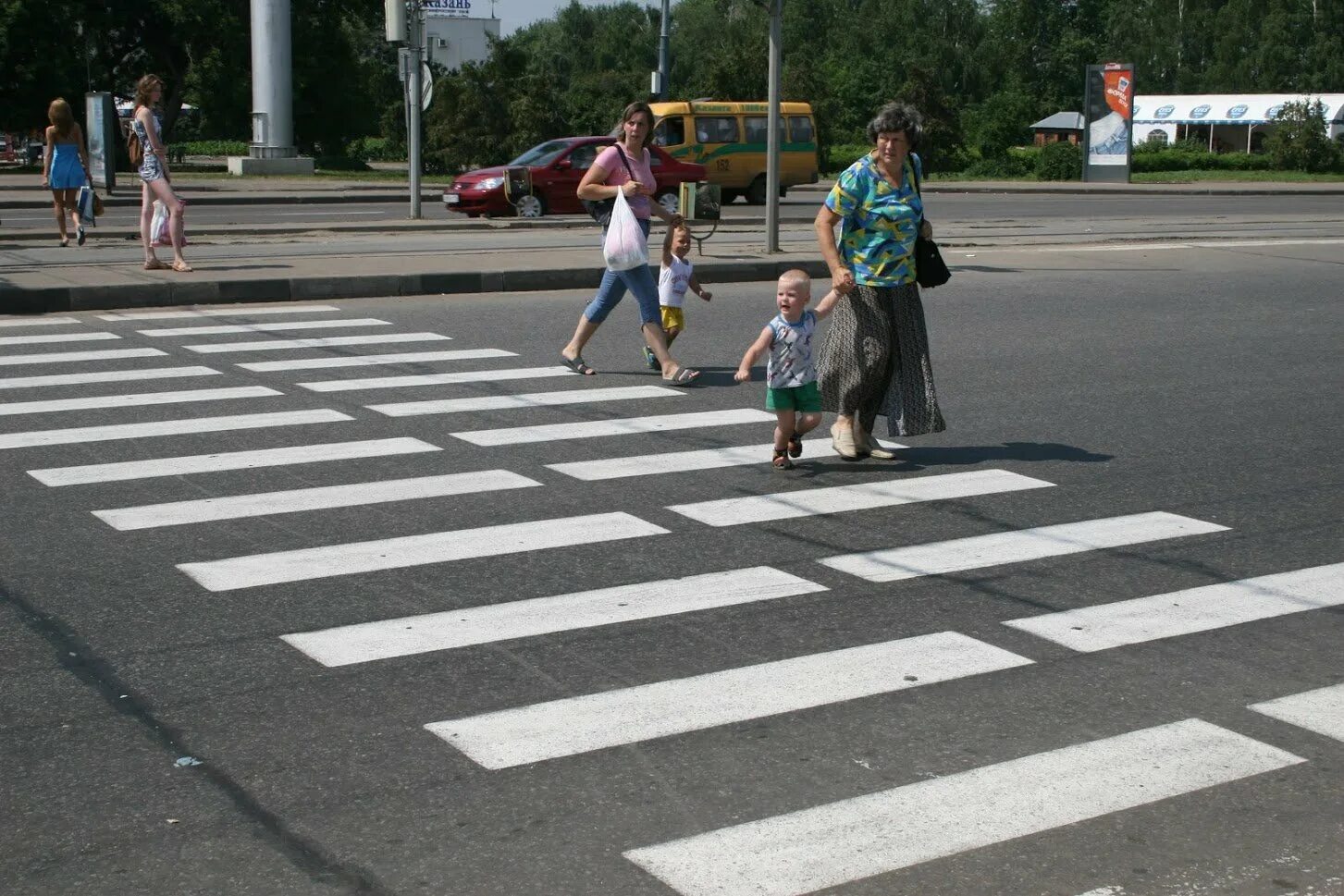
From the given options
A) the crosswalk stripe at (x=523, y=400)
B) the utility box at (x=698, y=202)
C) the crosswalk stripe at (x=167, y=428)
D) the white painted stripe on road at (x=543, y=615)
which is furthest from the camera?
the utility box at (x=698, y=202)

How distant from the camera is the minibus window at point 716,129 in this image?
34.3m

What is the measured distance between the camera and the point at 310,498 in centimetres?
721

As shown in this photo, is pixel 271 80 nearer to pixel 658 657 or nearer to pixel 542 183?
pixel 542 183

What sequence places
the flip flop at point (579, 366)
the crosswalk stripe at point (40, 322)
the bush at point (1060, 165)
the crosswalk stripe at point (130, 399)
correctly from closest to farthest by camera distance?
1. the crosswalk stripe at point (130, 399)
2. the flip flop at point (579, 366)
3. the crosswalk stripe at point (40, 322)
4. the bush at point (1060, 165)

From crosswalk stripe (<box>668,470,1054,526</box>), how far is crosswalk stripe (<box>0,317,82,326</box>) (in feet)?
25.2

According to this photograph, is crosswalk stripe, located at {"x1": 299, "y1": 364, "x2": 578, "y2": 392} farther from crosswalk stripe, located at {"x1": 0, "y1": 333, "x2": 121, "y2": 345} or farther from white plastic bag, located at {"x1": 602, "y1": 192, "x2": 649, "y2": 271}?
crosswalk stripe, located at {"x1": 0, "y1": 333, "x2": 121, "y2": 345}

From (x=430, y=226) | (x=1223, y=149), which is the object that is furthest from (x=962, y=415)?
(x=1223, y=149)

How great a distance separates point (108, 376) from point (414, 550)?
4.78m

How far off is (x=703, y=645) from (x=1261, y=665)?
5.47ft

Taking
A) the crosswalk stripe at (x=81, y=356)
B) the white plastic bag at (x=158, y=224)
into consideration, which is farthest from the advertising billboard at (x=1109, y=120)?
the crosswalk stripe at (x=81, y=356)

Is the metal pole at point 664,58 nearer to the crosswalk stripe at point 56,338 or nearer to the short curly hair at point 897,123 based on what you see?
the crosswalk stripe at point 56,338

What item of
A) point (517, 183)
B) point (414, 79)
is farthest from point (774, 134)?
point (517, 183)

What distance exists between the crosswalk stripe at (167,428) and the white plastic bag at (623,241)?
2.00 metres

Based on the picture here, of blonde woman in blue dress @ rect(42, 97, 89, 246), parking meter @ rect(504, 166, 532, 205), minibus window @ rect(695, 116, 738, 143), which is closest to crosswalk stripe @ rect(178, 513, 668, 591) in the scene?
blonde woman in blue dress @ rect(42, 97, 89, 246)
